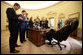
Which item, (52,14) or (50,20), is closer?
(52,14)

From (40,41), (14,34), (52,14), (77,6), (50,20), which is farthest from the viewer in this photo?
(50,20)

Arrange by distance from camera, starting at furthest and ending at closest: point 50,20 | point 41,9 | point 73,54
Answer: point 41,9 < point 50,20 < point 73,54

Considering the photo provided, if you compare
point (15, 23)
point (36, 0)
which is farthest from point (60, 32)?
point (36, 0)

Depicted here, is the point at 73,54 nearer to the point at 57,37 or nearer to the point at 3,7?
the point at 57,37

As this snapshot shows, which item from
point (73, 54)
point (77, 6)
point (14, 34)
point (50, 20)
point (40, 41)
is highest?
point (77, 6)

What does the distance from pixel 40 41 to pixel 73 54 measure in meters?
1.21

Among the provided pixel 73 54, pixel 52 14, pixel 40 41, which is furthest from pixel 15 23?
pixel 52 14

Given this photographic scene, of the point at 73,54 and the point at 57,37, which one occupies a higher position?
the point at 57,37

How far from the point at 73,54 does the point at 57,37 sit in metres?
Answer: 0.69

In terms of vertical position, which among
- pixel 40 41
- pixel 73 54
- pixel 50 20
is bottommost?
pixel 73 54

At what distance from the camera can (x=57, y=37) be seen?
6.67 feet

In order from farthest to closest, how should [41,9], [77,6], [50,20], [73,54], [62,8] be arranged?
1. [41,9]
2. [50,20]
3. [62,8]
4. [77,6]
5. [73,54]

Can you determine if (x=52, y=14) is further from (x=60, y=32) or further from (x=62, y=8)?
(x=60, y=32)

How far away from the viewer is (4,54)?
165 centimetres
